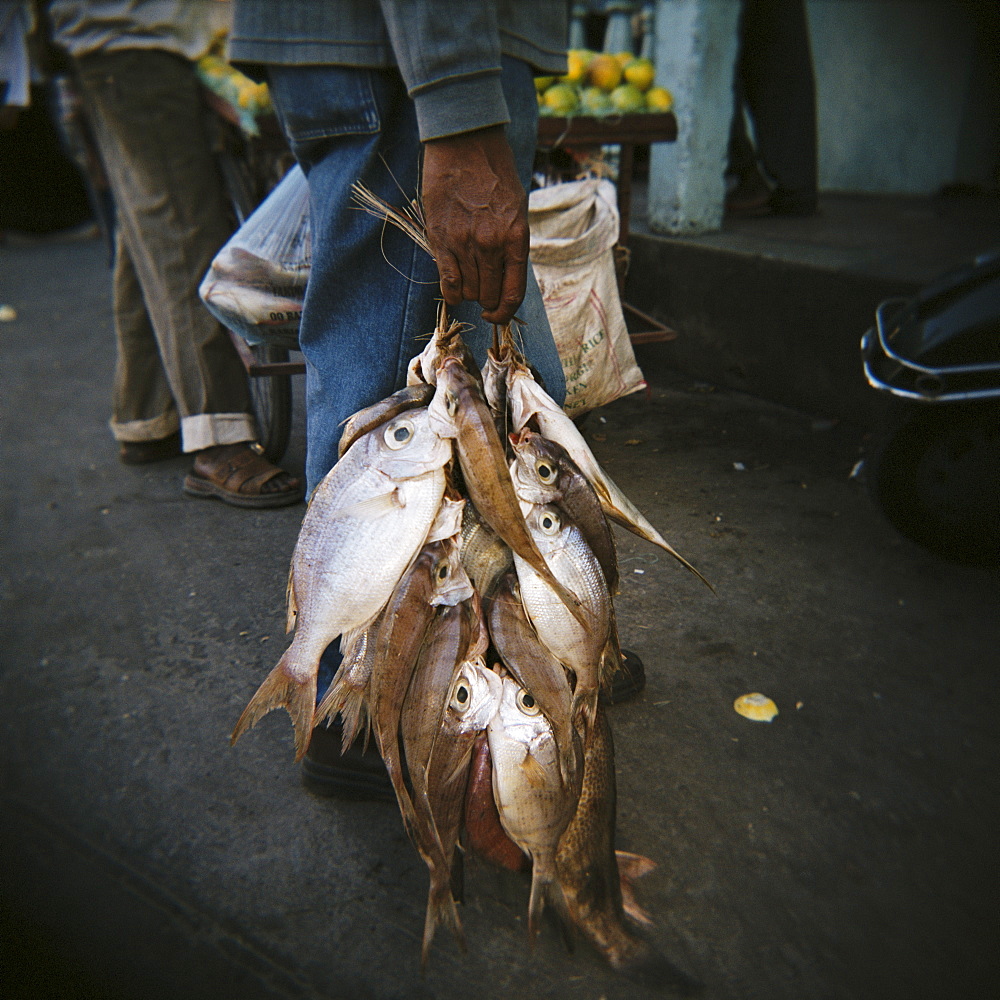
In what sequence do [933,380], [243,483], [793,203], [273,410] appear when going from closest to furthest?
1. [933,380]
2. [243,483]
3. [273,410]
4. [793,203]

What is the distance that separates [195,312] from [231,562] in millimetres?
992

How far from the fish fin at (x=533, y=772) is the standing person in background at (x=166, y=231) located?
77.6 inches

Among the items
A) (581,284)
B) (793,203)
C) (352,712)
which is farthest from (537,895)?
(793,203)

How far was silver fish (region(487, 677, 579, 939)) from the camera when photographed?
49.6 inches

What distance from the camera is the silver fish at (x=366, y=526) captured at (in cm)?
121

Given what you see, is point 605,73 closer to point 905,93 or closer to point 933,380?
point 933,380

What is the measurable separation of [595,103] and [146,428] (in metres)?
2.32

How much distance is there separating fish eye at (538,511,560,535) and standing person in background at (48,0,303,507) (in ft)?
6.30

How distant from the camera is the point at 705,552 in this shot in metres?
2.60

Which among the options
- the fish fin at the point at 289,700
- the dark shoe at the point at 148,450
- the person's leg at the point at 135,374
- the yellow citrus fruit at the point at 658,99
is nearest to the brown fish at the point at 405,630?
the fish fin at the point at 289,700

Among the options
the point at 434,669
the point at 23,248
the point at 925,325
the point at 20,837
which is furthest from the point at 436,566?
the point at 23,248

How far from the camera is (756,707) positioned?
1.93 m

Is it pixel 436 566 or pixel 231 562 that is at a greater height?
pixel 436 566

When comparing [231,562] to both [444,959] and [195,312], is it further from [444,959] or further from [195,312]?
[444,959]
